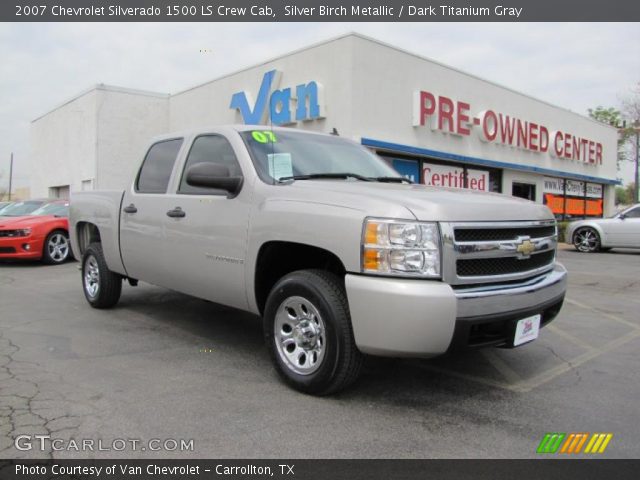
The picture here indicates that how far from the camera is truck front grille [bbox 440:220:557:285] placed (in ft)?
10.5

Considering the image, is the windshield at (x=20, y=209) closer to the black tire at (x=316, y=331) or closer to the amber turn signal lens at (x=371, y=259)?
the black tire at (x=316, y=331)

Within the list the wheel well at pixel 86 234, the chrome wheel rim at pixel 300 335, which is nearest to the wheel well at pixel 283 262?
the chrome wheel rim at pixel 300 335

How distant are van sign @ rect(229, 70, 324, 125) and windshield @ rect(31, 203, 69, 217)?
5.27 metres

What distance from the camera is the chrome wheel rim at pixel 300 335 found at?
3.56m

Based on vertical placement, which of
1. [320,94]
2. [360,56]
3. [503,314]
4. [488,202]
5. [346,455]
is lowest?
[346,455]

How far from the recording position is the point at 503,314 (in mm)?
3320

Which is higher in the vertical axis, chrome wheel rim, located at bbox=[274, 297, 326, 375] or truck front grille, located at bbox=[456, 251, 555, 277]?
truck front grille, located at bbox=[456, 251, 555, 277]

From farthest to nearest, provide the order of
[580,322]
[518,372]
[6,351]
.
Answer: [580,322] < [6,351] < [518,372]

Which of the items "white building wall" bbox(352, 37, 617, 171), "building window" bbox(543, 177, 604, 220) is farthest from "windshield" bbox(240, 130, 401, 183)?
"building window" bbox(543, 177, 604, 220)

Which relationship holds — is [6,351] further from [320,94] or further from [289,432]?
[320,94]

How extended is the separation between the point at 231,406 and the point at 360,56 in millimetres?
11970

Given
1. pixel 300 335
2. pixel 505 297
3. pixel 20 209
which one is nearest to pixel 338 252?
pixel 300 335

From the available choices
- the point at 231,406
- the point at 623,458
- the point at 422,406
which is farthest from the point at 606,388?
the point at 231,406

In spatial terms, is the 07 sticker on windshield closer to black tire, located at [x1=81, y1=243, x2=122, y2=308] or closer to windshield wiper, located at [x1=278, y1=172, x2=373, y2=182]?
windshield wiper, located at [x1=278, y1=172, x2=373, y2=182]
